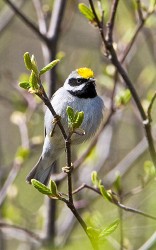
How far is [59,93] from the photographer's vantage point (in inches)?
157

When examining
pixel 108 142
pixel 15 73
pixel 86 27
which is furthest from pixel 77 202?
pixel 15 73

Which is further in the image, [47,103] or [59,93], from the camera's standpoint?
[59,93]

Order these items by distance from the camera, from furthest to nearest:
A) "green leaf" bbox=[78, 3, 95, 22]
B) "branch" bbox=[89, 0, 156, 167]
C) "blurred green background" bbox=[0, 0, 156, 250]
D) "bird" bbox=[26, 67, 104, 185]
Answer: "blurred green background" bbox=[0, 0, 156, 250] < "bird" bbox=[26, 67, 104, 185] < "green leaf" bbox=[78, 3, 95, 22] < "branch" bbox=[89, 0, 156, 167]

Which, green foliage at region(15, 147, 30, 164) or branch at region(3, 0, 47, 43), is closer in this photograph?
branch at region(3, 0, 47, 43)

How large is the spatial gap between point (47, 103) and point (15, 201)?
10.7ft

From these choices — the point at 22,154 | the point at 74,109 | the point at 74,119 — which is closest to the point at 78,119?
the point at 74,119

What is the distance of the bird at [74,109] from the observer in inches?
152

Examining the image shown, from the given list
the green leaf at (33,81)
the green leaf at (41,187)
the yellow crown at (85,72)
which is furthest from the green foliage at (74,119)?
the yellow crown at (85,72)

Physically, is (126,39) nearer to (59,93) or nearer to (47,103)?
(59,93)

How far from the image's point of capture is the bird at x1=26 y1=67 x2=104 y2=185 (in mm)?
3857

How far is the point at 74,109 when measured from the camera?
12.8ft

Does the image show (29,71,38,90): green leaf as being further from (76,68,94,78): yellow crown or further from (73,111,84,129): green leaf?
(76,68,94,78): yellow crown

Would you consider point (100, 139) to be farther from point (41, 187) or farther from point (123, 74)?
point (41, 187)

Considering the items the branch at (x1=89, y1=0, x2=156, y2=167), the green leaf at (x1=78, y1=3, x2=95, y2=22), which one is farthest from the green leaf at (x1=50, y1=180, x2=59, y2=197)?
the green leaf at (x1=78, y1=3, x2=95, y2=22)
